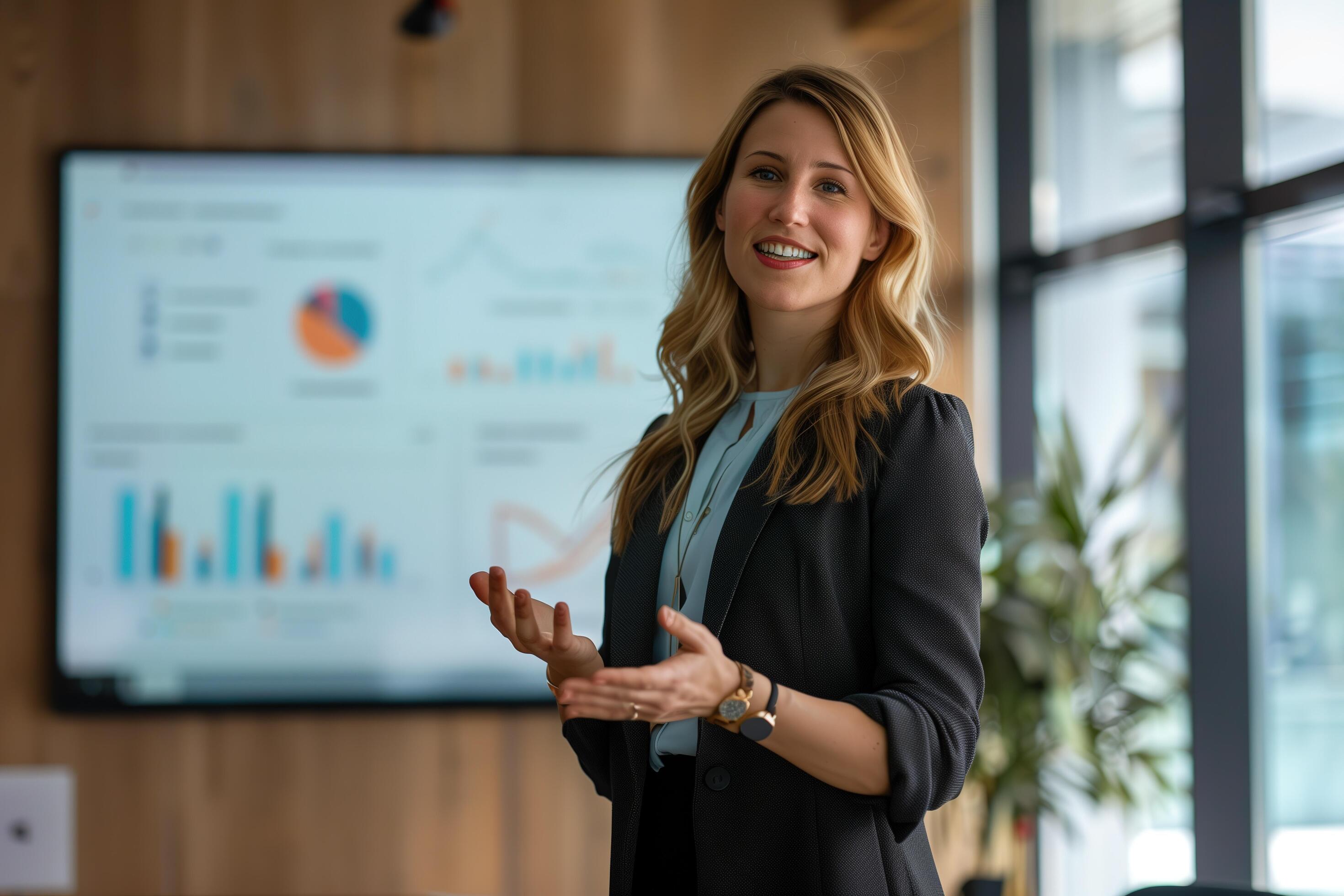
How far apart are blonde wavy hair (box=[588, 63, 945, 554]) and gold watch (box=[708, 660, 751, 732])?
0.76 feet

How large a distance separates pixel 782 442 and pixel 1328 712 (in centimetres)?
187

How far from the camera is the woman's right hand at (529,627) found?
1.10 m

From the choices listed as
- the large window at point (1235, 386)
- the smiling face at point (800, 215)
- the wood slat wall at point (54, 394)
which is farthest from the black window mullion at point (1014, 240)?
the smiling face at point (800, 215)

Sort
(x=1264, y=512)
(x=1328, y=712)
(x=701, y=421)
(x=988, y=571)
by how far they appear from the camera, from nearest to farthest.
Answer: (x=701, y=421), (x=1328, y=712), (x=1264, y=512), (x=988, y=571)

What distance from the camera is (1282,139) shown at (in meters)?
2.45

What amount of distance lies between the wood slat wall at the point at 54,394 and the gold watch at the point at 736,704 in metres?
2.37

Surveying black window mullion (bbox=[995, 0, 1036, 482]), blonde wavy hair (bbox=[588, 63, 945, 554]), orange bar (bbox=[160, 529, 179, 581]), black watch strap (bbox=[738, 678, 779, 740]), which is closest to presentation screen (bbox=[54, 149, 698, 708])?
orange bar (bbox=[160, 529, 179, 581])

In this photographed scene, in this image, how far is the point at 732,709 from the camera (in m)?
0.98

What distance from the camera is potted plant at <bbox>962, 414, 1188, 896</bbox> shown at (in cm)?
275

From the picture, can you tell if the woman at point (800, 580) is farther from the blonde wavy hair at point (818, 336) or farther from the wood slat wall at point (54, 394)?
the wood slat wall at point (54, 394)

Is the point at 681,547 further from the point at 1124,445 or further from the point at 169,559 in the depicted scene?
the point at 169,559

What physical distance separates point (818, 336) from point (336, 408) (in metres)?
2.29

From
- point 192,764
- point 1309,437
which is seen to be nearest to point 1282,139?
point 1309,437

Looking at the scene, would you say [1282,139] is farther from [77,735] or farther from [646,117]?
[77,735]
